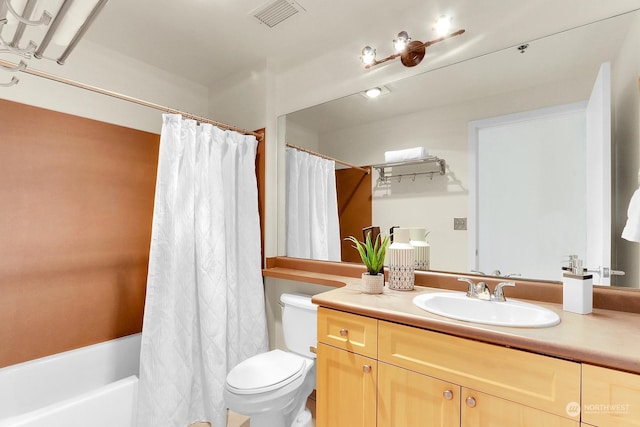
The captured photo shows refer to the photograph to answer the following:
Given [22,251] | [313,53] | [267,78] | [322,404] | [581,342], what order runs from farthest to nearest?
[267,78]
[313,53]
[22,251]
[322,404]
[581,342]

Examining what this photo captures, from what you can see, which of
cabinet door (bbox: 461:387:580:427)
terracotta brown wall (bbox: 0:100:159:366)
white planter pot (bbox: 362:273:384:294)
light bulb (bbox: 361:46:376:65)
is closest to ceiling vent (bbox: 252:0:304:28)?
light bulb (bbox: 361:46:376:65)

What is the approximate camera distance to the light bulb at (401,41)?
1.64m

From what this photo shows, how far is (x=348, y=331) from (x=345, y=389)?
0.78 ft

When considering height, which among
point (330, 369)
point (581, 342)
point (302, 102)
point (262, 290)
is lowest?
point (330, 369)

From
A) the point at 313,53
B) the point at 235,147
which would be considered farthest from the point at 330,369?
the point at 313,53

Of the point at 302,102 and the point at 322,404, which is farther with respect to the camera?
the point at 302,102

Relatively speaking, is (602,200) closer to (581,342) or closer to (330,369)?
(581,342)

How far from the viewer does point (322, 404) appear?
1.32 m

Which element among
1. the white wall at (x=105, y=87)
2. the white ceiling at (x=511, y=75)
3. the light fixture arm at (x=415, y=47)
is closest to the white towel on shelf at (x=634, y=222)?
the white ceiling at (x=511, y=75)

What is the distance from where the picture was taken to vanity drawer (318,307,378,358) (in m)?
1.20

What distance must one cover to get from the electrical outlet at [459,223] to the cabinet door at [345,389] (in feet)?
2.72

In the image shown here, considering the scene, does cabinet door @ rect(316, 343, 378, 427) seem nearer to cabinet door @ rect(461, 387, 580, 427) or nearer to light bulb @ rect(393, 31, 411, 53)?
cabinet door @ rect(461, 387, 580, 427)

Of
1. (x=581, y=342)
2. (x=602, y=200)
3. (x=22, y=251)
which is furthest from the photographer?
(x=22, y=251)

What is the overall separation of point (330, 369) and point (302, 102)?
5.73 ft
